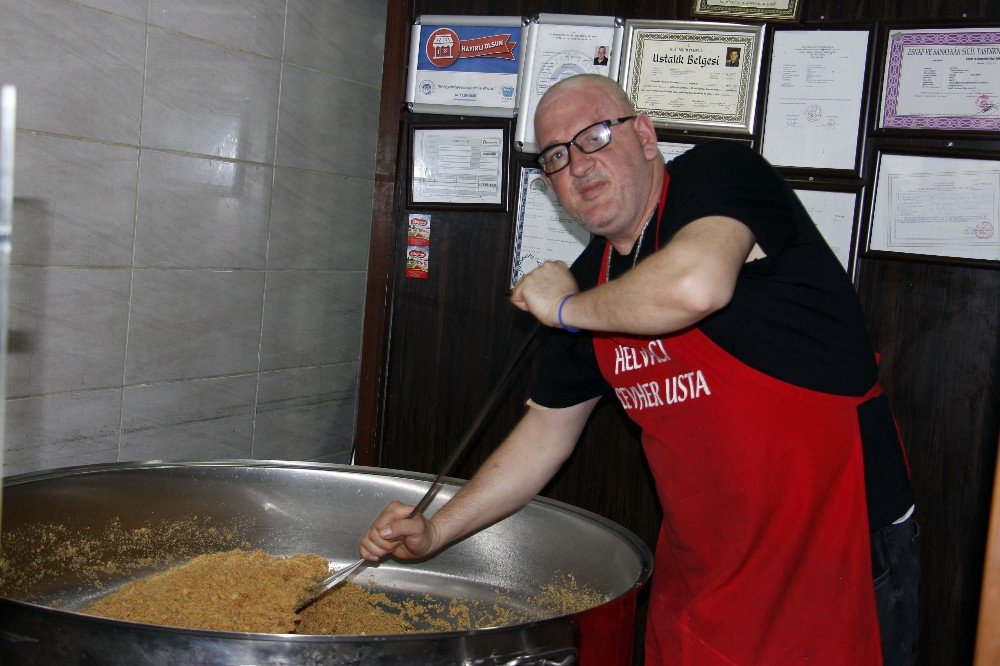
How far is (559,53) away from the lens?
7.68 feet

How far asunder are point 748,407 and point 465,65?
5.12 ft

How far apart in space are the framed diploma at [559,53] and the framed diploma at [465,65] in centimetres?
4

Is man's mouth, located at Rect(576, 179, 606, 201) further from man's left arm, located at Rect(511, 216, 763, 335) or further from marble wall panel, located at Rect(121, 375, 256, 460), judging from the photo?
marble wall panel, located at Rect(121, 375, 256, 460)

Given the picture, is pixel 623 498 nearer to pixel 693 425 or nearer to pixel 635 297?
pixel 693 425

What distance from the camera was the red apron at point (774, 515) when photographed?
118cm

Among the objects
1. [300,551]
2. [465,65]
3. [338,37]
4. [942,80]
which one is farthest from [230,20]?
[942,80]

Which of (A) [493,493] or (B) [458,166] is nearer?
(A) [493,493]

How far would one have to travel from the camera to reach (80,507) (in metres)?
1.24

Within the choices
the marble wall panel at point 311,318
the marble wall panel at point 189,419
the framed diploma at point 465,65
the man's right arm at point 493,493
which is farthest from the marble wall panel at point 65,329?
the man's right arm at point 493,493

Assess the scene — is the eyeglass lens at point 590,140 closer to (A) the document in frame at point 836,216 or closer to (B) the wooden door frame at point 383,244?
(A) the document in frame at point 836,216

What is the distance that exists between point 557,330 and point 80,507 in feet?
2.43

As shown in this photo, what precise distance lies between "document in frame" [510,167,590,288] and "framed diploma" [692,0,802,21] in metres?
0.56

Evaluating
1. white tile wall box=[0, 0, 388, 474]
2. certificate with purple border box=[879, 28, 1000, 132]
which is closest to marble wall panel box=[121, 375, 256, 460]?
white tile wall box=[0, 0, 388, 474]

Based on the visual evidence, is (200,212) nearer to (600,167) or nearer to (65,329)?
(65,329)
